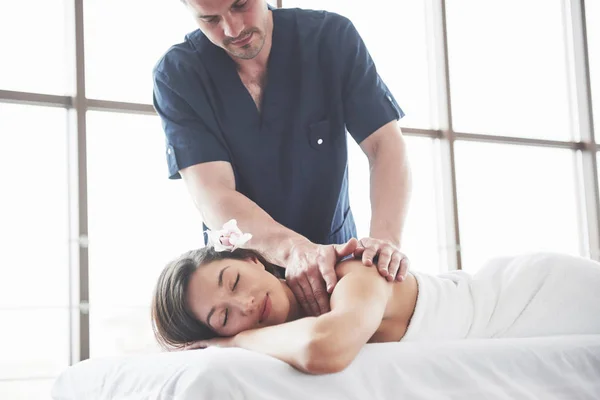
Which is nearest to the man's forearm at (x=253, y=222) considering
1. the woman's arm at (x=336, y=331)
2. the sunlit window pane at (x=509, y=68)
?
the woman's arm at (x=336, y=331)

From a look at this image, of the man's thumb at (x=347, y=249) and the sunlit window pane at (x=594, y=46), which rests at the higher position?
the sunlit window pane at (x=594, y=46)

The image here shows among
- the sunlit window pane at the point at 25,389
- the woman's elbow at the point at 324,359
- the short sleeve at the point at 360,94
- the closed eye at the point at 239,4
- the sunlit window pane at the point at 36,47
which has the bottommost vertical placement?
the sunlit window pane at the point at 25,389

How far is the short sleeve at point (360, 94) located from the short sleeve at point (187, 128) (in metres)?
0.40

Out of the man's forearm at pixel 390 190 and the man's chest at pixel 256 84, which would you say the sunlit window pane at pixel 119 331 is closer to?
the man's chest at pixel 256 84

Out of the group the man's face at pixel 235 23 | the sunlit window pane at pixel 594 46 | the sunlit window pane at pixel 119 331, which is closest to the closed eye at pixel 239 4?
the man's face at pixel 235 23

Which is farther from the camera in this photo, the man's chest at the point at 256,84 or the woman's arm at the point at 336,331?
the man's chest at the point at 256,84

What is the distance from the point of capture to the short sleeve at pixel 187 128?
202cm

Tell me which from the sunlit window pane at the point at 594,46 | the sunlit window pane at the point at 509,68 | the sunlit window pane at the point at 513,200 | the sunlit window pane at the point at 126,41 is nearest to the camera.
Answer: the sunlit window pane at the point at 126,41

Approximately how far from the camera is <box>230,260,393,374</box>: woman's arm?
3.54 feet

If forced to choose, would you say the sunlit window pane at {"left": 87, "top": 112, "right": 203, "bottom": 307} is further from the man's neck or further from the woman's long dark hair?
the woman's long dark hair

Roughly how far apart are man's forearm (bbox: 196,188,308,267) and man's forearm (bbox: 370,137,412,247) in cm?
27

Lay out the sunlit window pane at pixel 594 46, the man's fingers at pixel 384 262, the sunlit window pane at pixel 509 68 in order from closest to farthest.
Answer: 1. the man's fingers at pixel 384 262
2. the sunlit window pane at pixel 509 68
3. the sunlit window pane at pixel 594 46

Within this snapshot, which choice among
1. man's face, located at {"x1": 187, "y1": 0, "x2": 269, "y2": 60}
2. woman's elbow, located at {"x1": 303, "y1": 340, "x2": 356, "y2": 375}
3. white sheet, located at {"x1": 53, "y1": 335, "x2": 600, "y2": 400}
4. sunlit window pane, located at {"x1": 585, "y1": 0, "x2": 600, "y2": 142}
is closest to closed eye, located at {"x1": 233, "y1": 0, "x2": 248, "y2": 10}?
man's face, located at {"x1": 187, "y1": 0, "x2": 269, "y2": 60}

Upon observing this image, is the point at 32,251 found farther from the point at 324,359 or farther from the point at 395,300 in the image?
the point at 324,359
